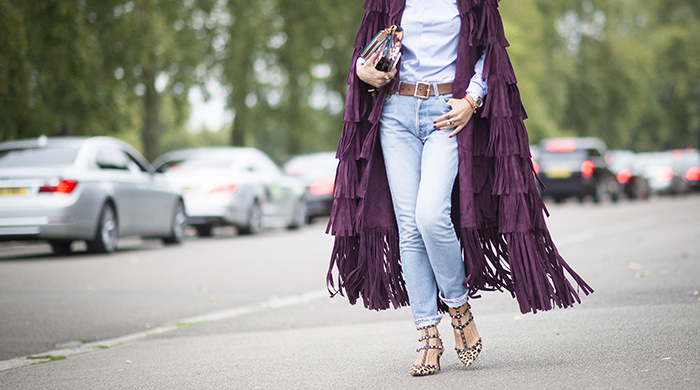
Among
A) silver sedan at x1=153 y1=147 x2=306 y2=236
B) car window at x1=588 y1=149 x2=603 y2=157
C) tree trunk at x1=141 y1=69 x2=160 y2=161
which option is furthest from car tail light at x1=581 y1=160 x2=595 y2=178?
tree trunk at x1=141 y1=69 x2=160 y2=161

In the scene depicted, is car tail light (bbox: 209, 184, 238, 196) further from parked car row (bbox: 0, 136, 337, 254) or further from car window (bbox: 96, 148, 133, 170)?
car window (bbox: 96, 148, 133, 170)

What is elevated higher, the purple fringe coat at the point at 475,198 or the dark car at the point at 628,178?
the purple fringe coat at the point at 475,198

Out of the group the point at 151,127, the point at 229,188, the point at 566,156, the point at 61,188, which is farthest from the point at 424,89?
the point at 151,127

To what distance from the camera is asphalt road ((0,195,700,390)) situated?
4.38 metres

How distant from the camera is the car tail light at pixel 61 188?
11961mm

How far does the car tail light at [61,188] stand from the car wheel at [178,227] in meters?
2.82

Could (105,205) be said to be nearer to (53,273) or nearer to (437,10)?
(53,273)

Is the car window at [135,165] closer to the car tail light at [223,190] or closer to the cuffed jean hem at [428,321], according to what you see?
the car tail light at [223,190]

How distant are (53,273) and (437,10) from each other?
23.7 feet

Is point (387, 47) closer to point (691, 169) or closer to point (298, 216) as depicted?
point (298, 216)

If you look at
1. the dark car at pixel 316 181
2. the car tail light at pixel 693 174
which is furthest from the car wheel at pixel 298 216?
the car tail light at pixel 693 174

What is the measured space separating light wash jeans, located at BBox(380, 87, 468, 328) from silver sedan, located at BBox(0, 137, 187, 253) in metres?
8.40

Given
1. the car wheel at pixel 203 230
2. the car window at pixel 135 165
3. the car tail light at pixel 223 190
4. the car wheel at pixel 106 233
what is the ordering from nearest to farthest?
the car wheel at pixel 106 233 → the car window at pixel 135 165 → the car tail light at pixel 223 190 → the car wheel at pixel 203 230

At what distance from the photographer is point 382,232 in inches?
179
